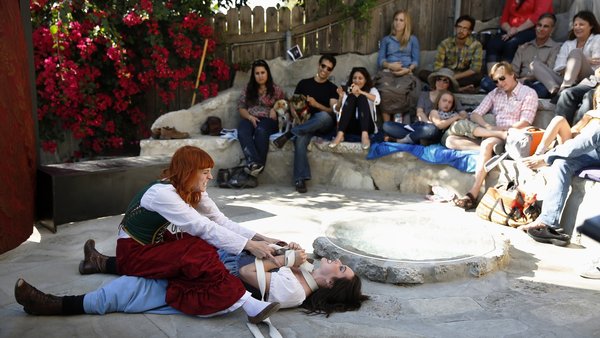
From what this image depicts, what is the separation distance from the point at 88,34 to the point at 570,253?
5.54 meters

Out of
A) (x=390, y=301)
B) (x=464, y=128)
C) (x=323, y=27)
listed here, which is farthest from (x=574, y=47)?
(x=390, y=301)

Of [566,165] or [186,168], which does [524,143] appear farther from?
[186,168]

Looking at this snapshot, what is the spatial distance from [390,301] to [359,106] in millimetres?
3512

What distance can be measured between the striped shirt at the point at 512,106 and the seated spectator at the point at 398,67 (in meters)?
1.08

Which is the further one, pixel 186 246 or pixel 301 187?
pixel 301 187

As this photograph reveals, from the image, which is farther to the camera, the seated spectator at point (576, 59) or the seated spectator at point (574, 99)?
the seated spectator at point (576, 59)

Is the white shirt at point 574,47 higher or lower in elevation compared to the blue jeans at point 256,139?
higher

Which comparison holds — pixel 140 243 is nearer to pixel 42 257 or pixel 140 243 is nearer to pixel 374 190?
pixel 42 257

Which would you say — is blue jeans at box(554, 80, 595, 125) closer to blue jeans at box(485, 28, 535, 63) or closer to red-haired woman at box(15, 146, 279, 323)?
blue jeans at box(485, 28, 535, 63)

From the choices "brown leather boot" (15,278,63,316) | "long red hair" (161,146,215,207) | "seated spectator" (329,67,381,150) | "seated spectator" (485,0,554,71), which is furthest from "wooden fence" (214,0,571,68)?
"brown leather boot" (15,278,63,316)

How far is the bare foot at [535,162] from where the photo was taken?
4965mm

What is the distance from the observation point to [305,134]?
6523 mm

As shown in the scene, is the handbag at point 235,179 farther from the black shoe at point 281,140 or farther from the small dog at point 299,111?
the small dog at point 299,111

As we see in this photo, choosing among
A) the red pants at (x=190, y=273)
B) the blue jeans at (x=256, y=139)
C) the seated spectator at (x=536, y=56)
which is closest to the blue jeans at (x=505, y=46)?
the seated spectator at (x=536, y=56)
